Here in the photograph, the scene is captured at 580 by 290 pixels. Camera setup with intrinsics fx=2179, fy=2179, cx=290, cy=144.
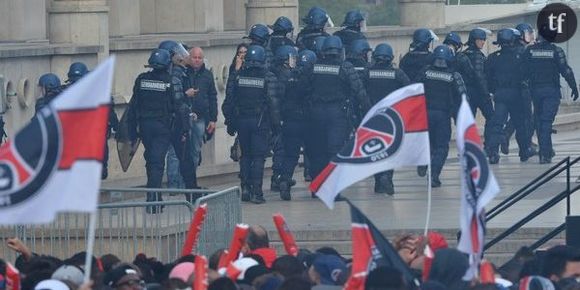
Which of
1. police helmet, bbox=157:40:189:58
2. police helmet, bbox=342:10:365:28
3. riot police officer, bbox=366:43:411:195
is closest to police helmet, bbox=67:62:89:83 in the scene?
police helmet, bbox=157:40:189:58

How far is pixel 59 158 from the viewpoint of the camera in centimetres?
995

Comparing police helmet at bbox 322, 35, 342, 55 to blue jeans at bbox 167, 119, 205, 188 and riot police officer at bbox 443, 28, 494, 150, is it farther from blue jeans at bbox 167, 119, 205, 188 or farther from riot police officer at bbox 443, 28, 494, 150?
riot police officer at bbox 443, 28, 494, 150

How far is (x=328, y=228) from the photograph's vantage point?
20000mm

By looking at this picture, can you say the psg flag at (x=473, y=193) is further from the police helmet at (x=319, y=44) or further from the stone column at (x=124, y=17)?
the stone column at (x=124, y=17)

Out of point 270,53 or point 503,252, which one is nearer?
point 503,252

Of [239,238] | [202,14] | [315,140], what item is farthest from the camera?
[202,14]

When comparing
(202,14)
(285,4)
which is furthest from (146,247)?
(202,14)

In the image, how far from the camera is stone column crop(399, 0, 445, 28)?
36.3 m

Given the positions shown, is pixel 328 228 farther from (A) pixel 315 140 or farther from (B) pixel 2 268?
(B) pixel 2 268

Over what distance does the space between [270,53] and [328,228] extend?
156 inches

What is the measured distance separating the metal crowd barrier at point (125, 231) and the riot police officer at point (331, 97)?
457 cm

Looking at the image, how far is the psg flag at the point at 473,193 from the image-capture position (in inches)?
445

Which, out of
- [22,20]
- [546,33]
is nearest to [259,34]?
[546,33]

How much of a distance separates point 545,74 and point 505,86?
0.83 m
